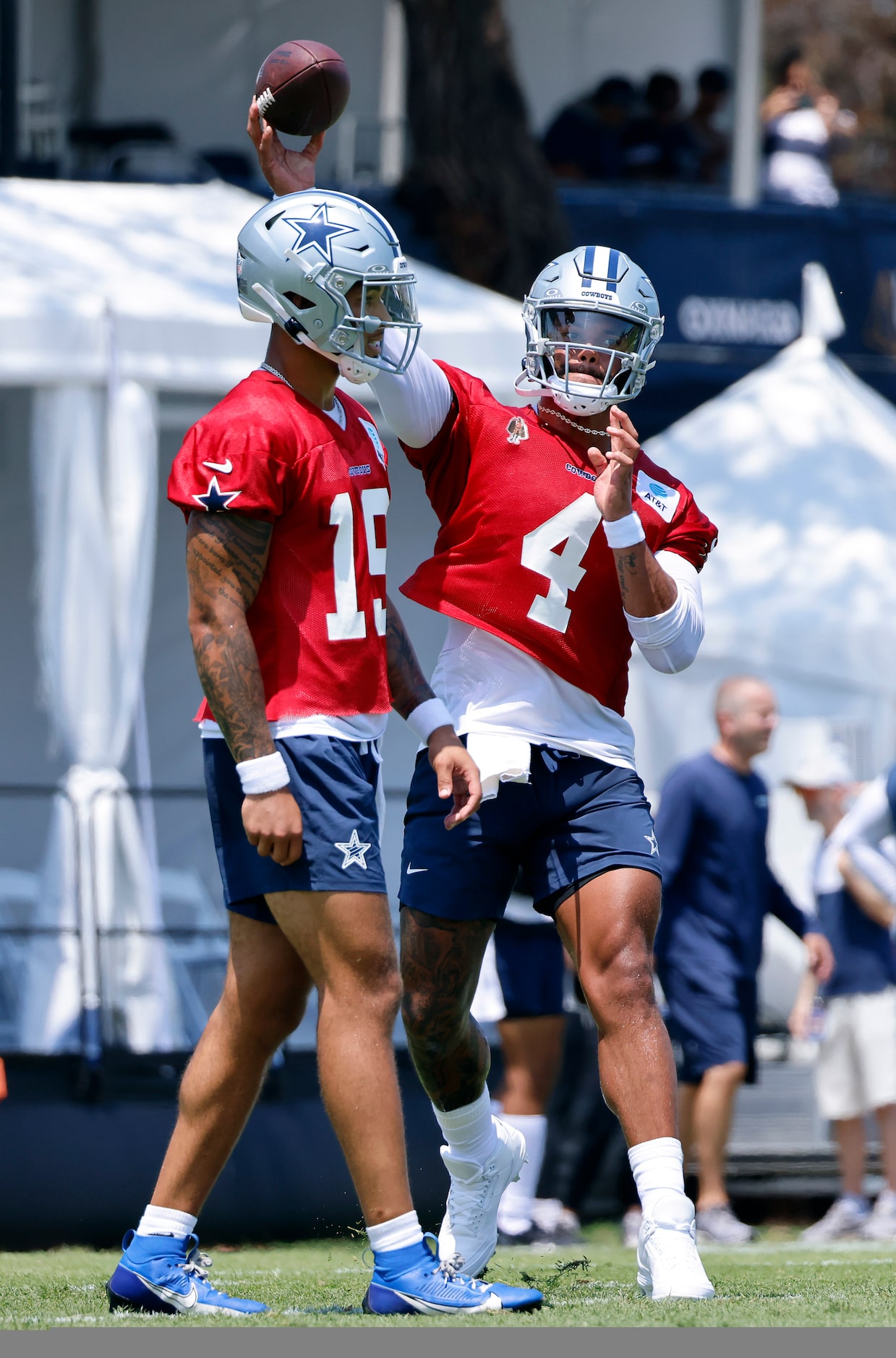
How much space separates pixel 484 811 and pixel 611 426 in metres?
0.83

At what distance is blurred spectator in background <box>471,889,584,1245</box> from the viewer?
21.9ft

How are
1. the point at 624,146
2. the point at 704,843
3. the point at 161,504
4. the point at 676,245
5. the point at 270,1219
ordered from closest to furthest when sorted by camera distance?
the point at 270,1219, the point at 704,843, the point at 161,504, the point at 676,245, the point at 624,146

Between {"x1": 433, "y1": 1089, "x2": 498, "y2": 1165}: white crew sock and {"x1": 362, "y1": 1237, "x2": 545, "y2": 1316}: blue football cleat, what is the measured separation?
47 centimetres

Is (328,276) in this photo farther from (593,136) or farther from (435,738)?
(593,136)

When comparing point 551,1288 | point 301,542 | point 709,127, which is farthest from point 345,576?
point 709,127

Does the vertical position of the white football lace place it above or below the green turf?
above

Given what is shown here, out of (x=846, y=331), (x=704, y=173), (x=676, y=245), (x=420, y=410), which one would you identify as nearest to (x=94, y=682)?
(x=420, y=410)

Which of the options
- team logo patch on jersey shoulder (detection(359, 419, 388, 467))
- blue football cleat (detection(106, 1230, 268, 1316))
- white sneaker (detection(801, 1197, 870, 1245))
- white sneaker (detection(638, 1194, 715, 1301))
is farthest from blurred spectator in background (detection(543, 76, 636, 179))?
blue football cleat (detection(106, 1230, 268, 1316))

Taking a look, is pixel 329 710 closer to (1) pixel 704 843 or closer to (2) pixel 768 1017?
(1) pixel 704 843

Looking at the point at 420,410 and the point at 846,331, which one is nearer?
the point at 420,410

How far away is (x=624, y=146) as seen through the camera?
581 inches

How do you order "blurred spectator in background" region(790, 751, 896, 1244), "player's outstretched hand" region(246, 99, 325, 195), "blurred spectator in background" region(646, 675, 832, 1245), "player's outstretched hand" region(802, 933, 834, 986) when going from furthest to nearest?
1. "player's outstretched hand" region(802, 933, 834, 986)
2. "blurred spectator in background" region(790, 751, 896, 1244)
3. "blurred spectator in background" region(646, 675, 832, 1245)
4. "player's outstretched hand" region(246, 99, 325, 195)

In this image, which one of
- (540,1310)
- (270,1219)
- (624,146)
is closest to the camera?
(540,1310)

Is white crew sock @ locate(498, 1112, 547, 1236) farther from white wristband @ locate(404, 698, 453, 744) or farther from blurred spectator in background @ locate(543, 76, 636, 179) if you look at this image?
blurred spectator in background @ locate(543, 76, 636, 179)
